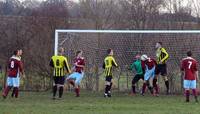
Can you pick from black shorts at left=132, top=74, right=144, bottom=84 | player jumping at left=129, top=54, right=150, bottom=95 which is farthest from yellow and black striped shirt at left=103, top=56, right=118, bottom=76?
black shorts at left=132, top=74, right=144, bottom=84

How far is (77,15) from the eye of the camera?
28719 millimetres

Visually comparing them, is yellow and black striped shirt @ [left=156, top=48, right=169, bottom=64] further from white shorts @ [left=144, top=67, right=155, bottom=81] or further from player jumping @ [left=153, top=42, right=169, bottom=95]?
white shorts @ [left=144, top=67, right=155, bottom=81]

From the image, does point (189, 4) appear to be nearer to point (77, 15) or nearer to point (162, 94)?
point (77, 15)

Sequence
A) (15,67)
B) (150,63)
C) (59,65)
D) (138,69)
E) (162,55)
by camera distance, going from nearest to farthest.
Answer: (59,65) < (15,67) < (162,55) < (150,63) < (138,69)

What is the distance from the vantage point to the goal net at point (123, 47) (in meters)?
23.7

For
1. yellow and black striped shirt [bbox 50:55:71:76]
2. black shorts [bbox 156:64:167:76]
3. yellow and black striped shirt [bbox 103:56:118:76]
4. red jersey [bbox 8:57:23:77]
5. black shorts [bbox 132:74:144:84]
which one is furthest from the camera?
black shorts [bbox 132:74:144:84]

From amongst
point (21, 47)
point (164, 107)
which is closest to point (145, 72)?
point (164, 107)

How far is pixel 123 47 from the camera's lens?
79.4 ft

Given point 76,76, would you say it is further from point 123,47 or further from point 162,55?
point 162,55

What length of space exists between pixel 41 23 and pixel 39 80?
290 cm

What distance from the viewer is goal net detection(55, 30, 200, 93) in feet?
77.7

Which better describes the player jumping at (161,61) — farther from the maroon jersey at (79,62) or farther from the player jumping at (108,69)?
the maroon jersey at (79,62)

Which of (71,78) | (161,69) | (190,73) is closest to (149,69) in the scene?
(161,69)

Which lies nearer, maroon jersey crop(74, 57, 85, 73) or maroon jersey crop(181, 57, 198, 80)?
maroon jersey crop(181, 57, 198, 80)
